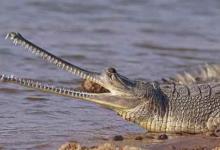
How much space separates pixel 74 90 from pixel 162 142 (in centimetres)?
89

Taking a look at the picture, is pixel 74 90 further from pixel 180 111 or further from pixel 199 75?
pixel 199 75

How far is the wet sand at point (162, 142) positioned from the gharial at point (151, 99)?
0.80 feet

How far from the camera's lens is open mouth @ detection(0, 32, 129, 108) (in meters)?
6.38

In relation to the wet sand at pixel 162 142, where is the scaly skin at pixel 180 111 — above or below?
above

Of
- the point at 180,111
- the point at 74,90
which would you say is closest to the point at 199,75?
the point at 180,111

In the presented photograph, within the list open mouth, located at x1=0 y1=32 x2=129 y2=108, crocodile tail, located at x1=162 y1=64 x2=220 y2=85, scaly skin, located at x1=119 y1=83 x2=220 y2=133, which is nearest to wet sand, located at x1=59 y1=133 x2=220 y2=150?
scaly skin, located at x1=119 y1=83 x2=220 y2=133

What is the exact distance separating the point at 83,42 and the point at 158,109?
13.8 feet

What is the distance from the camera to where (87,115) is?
23.7 feet

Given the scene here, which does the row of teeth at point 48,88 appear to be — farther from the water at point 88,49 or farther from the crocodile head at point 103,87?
the water at point 88,49

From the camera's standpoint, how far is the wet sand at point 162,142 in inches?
228

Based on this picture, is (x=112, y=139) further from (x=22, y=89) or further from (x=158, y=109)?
(x=22, y=89)

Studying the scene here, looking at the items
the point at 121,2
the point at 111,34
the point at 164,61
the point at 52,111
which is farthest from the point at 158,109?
the point at 121,2

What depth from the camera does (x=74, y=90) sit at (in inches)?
257

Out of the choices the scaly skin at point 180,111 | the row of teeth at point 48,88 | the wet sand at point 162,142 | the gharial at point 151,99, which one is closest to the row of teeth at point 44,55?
the gharial at point 151,99
